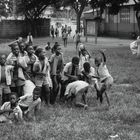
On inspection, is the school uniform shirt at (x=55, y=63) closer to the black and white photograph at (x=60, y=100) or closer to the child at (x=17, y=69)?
the black and white photograph at (x=60, y=100)

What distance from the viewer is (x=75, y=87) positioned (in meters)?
9.87

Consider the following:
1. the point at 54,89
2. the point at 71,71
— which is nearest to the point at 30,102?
the point at 54,89

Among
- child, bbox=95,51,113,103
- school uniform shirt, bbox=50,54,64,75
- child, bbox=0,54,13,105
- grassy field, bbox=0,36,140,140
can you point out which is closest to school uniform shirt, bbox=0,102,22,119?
grassy field, bbox=0,36,140,140

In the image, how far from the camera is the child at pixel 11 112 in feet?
26.9

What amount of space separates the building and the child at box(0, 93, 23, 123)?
1616 inches

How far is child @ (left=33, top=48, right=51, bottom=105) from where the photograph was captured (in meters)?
9.72

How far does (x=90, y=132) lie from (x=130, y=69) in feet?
33.8

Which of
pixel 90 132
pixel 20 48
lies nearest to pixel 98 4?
pixel 20 48

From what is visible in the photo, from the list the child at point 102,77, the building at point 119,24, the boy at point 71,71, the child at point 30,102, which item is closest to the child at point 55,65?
the boy at point 71,71

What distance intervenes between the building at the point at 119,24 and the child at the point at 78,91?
39.2m

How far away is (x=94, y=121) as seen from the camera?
844cm

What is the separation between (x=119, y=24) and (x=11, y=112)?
46.7 metres

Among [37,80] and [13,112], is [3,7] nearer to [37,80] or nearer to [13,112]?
[37,80]

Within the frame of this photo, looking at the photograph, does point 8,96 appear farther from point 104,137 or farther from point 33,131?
point 104,137
